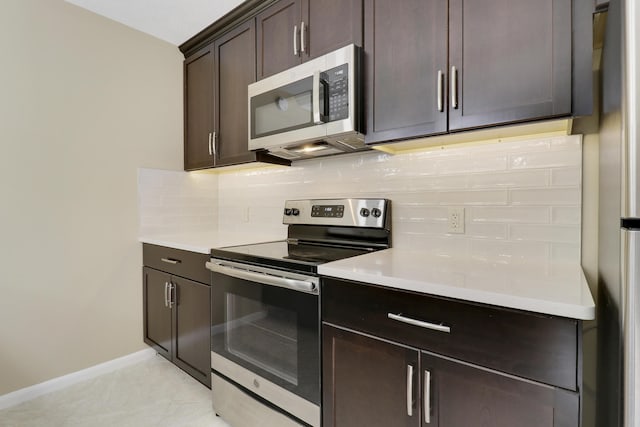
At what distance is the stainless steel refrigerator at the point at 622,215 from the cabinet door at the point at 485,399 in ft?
0.40

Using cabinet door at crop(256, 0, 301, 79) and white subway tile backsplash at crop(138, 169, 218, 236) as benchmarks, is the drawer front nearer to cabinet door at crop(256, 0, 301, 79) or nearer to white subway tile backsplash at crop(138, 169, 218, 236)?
cabinet door at crop(256, 0, 301, 79)

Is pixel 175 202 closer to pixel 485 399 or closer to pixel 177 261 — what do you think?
pixel 177 261

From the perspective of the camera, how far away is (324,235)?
191cm

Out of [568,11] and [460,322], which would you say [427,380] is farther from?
[568,11]

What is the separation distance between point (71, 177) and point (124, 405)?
4.85ft

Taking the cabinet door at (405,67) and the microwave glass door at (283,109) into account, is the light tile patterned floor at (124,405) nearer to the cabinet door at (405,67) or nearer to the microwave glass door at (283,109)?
the microwave glass door at (283,109)

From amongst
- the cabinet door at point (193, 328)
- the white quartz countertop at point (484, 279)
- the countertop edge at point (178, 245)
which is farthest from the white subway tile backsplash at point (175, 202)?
the white quartz countertop at point (484, 279)

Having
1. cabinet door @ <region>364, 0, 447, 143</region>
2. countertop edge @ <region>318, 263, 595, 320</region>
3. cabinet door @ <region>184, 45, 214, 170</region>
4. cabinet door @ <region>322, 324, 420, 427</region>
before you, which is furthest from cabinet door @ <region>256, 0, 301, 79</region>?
cabinet door @ <region>322, 324, 420, 427</region>

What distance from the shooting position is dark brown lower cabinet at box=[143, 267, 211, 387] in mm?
1856

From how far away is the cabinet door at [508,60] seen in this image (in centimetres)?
102

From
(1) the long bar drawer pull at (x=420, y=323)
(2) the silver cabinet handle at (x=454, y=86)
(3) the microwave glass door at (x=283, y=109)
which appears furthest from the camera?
(3) the microwave glass door at (x=283, y=109)

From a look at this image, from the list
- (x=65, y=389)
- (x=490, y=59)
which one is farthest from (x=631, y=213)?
(x=65, y=389)

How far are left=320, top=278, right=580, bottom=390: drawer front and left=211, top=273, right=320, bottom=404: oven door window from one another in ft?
0.72

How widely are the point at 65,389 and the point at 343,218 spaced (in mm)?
2101
